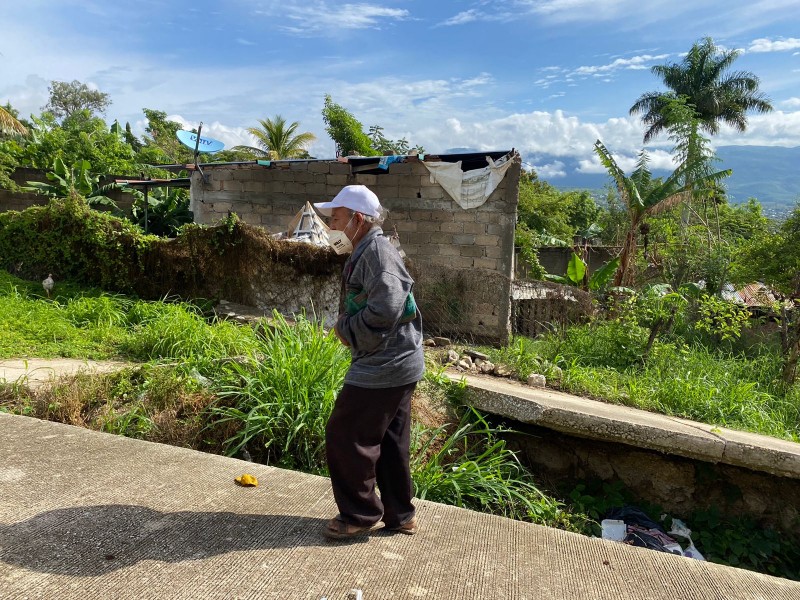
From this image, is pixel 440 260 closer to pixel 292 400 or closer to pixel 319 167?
pixel 319 167

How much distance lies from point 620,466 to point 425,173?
579 cm

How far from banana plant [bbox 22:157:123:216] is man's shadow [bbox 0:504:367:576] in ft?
33.8

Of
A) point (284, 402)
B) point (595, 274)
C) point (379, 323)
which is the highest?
point (379, 323)

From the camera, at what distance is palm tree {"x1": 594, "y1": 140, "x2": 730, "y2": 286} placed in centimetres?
1210

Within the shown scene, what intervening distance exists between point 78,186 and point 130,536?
11433 mm

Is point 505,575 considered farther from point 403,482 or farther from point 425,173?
point 425,173

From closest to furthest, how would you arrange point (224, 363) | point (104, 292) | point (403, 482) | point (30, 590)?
point (30, 590), point (403, 482), point (224, 363), point (104, 292)

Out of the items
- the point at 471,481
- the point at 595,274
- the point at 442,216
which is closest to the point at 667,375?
the point at 471,481

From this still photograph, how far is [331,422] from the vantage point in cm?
247

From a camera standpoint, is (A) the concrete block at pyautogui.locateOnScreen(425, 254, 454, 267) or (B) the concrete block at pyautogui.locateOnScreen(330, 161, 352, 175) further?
(B) the concrete block at pyautogui.locateOnScreen(330, 161, 352, 175)

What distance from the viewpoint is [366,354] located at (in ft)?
8.00

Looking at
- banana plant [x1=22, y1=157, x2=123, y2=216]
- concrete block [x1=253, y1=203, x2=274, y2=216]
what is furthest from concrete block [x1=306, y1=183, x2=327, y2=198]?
banana plant [x1=22, y1=157, x2=123, y2=216]

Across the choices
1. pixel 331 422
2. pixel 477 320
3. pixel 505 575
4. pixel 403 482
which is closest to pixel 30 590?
pixel 331 422

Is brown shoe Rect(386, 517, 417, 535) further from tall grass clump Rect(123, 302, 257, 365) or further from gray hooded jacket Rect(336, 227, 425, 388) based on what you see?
tall grass clump Rect(123, 302, 257, 365)
